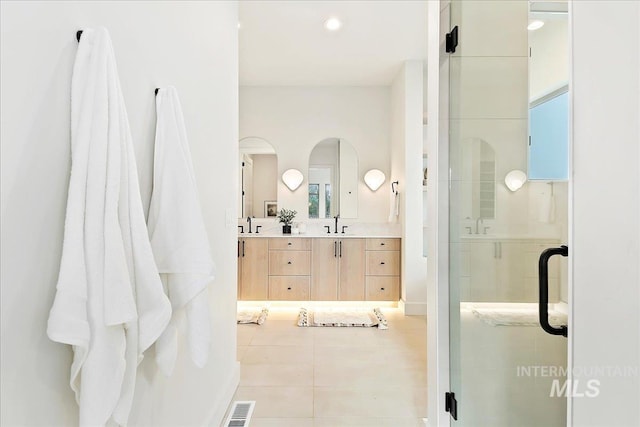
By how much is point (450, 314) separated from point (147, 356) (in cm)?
129

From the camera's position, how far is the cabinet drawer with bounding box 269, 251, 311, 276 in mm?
4434

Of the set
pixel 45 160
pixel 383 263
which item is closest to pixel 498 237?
pixel 45 160

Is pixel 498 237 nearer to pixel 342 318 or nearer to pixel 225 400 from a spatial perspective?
pixel 225 400

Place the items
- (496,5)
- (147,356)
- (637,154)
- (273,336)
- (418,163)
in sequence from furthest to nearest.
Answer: (418,163) < (273,336) < (496,5) < (147,356) < (637,154)

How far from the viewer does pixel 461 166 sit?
5.29 feet

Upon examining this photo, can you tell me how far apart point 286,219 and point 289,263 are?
63cm

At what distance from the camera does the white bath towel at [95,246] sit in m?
0.74

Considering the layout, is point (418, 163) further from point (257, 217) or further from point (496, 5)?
point (496, 5)

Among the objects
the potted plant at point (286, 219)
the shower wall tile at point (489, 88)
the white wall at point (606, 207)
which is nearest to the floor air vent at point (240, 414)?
the white wall at point (606, 207)

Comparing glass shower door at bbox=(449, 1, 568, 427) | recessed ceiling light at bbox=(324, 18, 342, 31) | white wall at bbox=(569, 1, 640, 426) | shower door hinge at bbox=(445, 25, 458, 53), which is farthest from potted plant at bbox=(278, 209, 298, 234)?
white wall at bbox=(569, 1, 640, 426)

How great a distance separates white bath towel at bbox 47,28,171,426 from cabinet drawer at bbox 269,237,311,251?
11.6ft

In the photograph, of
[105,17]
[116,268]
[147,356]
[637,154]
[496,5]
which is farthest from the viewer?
[496,5]

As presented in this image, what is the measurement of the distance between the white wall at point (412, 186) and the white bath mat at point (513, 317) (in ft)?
8.95

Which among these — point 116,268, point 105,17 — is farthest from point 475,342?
point 105,17
